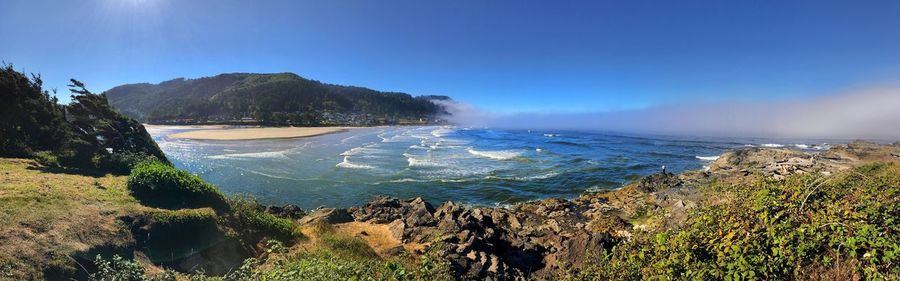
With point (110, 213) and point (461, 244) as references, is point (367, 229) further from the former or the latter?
point (110, 213)

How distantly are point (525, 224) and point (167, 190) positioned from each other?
1456 centimetres

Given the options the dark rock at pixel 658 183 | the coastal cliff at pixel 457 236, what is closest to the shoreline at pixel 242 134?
the coastal cliff at pixel 457 236

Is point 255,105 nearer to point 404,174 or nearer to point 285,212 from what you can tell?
point 404,174

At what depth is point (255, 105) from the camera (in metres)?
142

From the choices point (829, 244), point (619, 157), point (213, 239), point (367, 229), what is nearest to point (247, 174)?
point (367, 229)

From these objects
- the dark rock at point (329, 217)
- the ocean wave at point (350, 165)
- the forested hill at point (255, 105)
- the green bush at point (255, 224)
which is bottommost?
Answer: the dark rock at point (329, 217)

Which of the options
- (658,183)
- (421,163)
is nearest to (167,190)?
(421,163)

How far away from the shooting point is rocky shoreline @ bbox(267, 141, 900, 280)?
34.2ft

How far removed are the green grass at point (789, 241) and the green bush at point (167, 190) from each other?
1322cm

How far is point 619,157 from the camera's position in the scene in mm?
45125

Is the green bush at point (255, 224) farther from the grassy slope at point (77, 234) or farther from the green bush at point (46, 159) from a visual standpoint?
the green bush at point (46, 159)

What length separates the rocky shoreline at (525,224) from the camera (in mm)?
10430

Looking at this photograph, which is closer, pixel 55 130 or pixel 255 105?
pixel 55 130

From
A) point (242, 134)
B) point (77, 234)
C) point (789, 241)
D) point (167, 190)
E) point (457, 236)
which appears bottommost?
point (457, 236)
